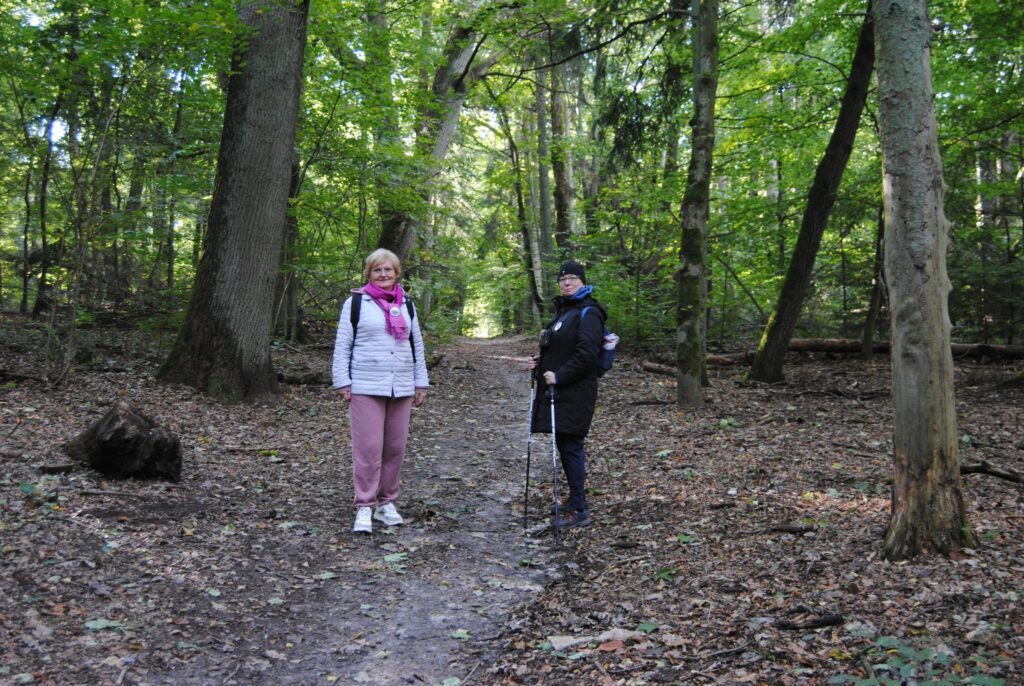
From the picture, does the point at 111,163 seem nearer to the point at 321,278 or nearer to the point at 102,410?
the point at 102,410

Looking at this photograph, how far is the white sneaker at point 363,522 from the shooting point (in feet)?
16.7

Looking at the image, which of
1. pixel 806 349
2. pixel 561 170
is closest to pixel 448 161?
pixel 806 349

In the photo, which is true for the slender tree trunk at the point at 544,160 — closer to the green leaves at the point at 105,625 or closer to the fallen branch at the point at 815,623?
the fallen branch at the point at 815,623

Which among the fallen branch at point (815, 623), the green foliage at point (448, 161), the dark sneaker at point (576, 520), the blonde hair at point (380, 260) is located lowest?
the dark sneaker at point (576, 520)

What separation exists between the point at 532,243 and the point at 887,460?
17321mm

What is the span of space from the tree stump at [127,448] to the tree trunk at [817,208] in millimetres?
9092

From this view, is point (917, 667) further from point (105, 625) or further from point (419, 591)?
point (105, 625)

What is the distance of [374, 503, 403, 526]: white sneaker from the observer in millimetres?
5316

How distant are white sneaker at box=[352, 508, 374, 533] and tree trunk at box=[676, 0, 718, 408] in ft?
19.0

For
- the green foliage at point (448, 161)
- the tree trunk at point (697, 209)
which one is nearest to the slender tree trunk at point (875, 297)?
the green foliage at point (448, 161)

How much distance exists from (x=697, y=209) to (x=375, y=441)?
20.1ft

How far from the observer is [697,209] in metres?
9.31

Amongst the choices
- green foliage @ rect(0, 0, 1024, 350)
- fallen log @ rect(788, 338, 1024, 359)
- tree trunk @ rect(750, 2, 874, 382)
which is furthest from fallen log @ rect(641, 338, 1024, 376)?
tree trunk @ rect(750, 2, 874, 382)

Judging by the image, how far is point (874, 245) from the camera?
1262cm
